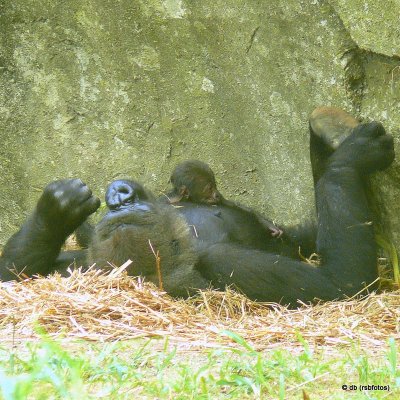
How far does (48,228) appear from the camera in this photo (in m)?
4.23

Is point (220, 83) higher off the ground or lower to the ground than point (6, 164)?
higher

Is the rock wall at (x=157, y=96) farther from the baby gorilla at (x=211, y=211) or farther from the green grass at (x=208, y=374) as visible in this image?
the green grass at (x=208, y=374)

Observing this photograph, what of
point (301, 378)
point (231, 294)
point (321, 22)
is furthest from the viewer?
point (321, 22)

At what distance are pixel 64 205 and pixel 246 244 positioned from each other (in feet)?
3.18

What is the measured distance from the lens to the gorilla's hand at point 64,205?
4.14 meters

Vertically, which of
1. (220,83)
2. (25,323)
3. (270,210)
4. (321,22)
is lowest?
(25,323)

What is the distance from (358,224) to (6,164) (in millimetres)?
2218

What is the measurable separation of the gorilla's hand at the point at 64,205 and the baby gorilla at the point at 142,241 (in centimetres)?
20

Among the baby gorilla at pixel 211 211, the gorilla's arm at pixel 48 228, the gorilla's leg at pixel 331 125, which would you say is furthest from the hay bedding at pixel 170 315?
the gorilla's leg at pixel 331 125

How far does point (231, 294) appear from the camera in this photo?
12.2ft

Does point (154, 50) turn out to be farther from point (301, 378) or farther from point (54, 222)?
point (301, 378)

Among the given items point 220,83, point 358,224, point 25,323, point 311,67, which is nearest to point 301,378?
point 25,323

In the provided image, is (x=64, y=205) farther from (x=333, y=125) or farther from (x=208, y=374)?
(x=208, y=374)

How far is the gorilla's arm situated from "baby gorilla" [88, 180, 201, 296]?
0.23 metres
